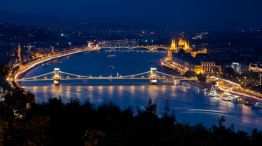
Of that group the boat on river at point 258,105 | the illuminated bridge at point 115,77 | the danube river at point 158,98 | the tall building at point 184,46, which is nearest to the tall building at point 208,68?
the illuminated bridge at point 115,77

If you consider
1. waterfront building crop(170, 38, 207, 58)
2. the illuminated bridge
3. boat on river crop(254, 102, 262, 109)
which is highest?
waterfront building crop(170, 38, 207, 58)

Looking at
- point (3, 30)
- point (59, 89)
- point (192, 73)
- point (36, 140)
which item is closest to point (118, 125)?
point (36, 140)

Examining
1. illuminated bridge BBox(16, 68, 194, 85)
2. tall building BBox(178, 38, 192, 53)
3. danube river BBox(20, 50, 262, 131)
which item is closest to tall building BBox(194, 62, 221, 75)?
illuminated bridge BBox(16, 68, 194, 85)

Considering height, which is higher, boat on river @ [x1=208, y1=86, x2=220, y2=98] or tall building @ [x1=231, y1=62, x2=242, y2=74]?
tall building @ [x1=231, y1=62, x2=242, y2=74]

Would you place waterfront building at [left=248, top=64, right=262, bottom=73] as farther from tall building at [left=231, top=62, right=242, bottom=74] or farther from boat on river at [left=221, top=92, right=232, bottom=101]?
boat on river at [left=221, top=92, right=232, bottom=101]

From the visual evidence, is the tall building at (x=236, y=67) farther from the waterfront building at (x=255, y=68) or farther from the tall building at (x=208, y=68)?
the tall building at (x=208, y=68)

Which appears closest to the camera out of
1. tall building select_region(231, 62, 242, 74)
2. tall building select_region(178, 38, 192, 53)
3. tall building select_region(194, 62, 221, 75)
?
tall building select_region(194, 62, 221, 75)

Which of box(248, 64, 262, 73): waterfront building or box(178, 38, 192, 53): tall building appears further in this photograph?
box(178, 38, 192, 53): tall building

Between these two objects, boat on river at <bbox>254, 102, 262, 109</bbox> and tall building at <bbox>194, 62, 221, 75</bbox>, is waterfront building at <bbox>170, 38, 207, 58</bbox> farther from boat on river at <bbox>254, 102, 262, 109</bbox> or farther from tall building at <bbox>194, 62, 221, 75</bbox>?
boat on river at <bbox>254, 102, 262, 109</bbox>

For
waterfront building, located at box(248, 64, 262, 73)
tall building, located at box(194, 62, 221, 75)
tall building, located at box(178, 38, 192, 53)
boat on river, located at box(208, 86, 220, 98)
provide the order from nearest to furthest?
boat on river, located at box(208, 86, 220, 98), waterfront building, located at box(248, 64, 262, 73), tall building, located at box(194, 62, 221, 75), tall building, located at box(178, 38, 192, 53)

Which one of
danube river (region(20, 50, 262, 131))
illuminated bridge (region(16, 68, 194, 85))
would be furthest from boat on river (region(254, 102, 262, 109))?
illuminated bridge (region(16, 68, 194, 85))

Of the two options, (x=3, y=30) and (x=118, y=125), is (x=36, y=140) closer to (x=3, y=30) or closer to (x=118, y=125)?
(x=118, y=125)
